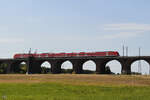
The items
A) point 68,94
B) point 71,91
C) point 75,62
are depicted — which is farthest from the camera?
point 75,62

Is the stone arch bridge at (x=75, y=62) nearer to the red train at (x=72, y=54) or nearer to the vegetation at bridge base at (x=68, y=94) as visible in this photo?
the red train at (x=72, y=54)

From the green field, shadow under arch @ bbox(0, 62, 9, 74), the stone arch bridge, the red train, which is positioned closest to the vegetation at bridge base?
the green field

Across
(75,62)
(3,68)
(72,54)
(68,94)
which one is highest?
(72,54)

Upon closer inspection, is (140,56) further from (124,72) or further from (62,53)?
(62,53)

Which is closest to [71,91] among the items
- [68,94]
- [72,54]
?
[68,94]

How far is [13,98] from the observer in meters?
20.7

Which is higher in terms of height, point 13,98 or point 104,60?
point 104,60

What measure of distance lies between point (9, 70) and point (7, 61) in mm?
3843

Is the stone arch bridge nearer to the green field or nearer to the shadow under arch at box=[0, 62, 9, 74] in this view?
the shadow under arch at box=[0, 62, 9, 74]

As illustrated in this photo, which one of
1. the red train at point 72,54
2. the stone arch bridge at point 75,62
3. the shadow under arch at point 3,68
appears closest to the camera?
the stone arch bridge at point 75,62

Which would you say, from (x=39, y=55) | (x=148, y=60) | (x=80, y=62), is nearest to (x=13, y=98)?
(x=148, y=60)

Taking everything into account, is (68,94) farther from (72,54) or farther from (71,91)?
(72,54)

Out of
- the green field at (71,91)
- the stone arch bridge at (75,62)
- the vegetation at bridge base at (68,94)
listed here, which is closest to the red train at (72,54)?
the stone arch bridge at (75,62)

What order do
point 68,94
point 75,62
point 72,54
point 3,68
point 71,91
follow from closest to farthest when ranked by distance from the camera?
point 68,94 < point 71,91 < point 75,62 < point 72,54 < point 3,68
